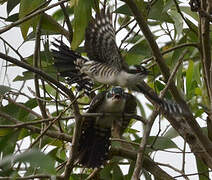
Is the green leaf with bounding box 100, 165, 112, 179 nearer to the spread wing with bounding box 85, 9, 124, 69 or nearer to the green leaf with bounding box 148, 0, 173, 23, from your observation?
the spread wing with bounding box 85, 9, 124, 69

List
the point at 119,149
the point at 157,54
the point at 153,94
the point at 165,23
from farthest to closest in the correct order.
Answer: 1. the point at 165,23
2. the point at 119,149
3. the point at 153,94
4. the point at 157,54

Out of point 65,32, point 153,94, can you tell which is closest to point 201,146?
point 153,94

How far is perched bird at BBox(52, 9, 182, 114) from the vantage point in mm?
2277

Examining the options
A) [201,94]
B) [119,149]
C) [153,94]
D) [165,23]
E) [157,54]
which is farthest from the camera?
[201,94]

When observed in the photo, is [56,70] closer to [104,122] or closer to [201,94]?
[104,122]

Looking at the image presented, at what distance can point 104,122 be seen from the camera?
2.93 meters

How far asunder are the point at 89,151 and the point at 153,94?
2.17ft

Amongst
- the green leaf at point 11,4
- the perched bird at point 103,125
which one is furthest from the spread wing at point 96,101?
the green leaf at point 11,4

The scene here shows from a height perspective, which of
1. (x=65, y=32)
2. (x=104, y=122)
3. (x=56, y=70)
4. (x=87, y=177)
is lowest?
(x=87, y=177)

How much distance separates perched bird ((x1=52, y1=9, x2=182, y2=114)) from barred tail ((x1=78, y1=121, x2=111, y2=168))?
0.34 meters

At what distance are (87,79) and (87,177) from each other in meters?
Answer: 0.48

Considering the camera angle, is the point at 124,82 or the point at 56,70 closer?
the point at 124,82

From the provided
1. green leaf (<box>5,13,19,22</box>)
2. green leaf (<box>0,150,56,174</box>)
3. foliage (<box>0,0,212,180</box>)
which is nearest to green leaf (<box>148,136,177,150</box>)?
foliage (<box>0,0,212,180</box>)

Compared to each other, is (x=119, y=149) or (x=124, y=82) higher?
(x=124, y=82)
